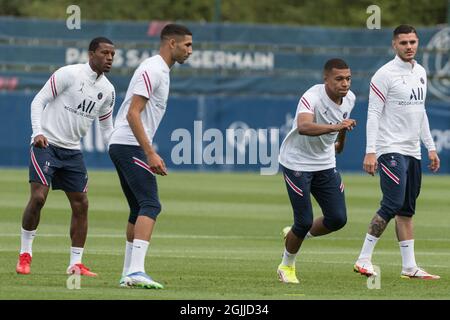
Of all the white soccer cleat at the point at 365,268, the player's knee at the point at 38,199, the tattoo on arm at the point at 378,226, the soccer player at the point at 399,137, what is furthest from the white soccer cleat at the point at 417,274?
the player's knee at the point at 38,199

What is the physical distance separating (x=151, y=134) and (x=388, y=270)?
343 centimetres

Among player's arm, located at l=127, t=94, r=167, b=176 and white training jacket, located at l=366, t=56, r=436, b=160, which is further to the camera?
white training jacket, located at l=366, t=56, r=436, b=160

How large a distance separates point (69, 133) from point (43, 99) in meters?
0.45

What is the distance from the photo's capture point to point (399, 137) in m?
12.8

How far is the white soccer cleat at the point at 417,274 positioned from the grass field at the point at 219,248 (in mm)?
160

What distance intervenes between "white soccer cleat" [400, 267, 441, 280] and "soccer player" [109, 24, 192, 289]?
284 cm

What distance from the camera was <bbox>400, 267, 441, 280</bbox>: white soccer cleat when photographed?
12.5 m

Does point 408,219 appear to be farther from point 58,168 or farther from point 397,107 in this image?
point 58,168

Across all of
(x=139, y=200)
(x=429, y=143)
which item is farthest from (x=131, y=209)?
Result: (x=429, y=143)

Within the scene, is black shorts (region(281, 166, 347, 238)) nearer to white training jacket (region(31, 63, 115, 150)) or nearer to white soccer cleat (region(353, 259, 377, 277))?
white soccer cleat (region(353, 259, 377, 277))

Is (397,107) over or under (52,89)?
under

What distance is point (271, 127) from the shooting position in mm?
34656

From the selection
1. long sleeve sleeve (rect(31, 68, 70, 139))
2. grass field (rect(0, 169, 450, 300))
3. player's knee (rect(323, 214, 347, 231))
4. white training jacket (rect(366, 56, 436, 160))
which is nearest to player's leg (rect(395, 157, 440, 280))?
white training jacket (rect(366, 56, 436, 160))
